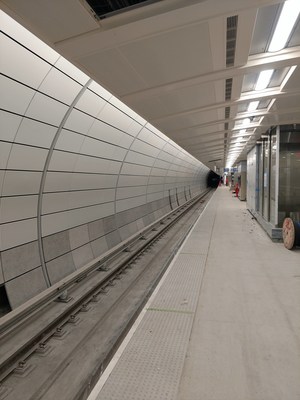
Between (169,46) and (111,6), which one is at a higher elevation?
(111,6)

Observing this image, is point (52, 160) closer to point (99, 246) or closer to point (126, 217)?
point (99, 246)

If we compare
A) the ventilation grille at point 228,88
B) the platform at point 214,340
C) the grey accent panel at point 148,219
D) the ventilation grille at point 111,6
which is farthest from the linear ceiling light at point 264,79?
the grey accent panel at point 148,219

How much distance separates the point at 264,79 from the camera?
5184 millimetres

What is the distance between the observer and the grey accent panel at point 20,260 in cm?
405

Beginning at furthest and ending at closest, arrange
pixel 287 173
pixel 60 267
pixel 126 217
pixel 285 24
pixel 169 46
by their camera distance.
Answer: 1. pixel 126 217
2. pixel 287 173
3. pixel 60 267
4. pixel 285 24
5. pixel 169 46

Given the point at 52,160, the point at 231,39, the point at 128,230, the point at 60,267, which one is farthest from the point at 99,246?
the point at 231,39

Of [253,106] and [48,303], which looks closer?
[48,303]

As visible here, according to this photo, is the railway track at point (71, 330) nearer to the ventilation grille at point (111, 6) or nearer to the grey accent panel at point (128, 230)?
the grey accent panel at point (128, 230)

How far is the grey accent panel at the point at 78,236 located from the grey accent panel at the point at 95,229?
0.56 ft

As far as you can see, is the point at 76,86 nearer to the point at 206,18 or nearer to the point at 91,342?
the point at 206,18

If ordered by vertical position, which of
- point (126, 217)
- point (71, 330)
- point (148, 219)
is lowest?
point (71, 330)

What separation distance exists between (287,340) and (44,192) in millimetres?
3887

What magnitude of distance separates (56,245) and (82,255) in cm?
98

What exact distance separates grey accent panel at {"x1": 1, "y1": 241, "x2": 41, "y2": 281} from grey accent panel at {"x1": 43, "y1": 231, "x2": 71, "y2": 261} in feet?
0.78
